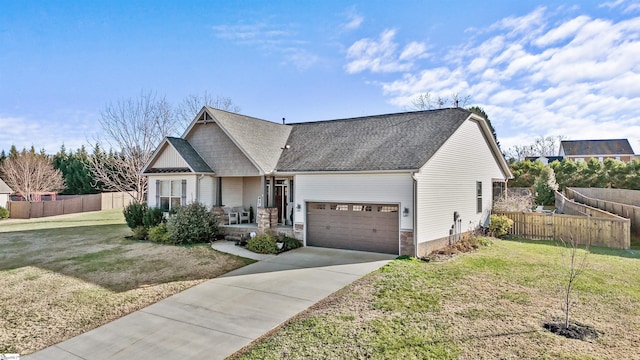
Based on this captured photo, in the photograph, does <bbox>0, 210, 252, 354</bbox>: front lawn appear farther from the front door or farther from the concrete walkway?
the front door

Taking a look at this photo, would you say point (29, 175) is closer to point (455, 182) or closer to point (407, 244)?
point (407, 244)

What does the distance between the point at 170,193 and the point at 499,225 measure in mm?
17381

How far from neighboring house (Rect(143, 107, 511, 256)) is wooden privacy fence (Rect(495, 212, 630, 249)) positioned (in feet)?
6.16

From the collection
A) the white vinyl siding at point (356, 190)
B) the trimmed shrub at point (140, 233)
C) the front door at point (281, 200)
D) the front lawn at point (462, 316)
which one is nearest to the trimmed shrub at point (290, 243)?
the white vinyl siding at point (356, 190)

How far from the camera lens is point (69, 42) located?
16.1 meters

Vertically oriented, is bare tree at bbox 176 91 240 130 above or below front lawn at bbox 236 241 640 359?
above

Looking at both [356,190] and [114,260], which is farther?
[356,190]

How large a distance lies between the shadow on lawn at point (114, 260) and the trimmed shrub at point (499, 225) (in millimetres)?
12947

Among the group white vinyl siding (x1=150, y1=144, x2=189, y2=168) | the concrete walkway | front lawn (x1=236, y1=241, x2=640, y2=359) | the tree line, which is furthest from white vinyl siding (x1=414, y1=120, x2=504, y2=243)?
the tree line

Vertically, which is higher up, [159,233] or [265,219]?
[265,219]

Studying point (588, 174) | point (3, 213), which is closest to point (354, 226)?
point (588, 174)

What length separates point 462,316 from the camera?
22.9 ft

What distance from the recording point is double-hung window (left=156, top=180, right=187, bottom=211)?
56.7 ft

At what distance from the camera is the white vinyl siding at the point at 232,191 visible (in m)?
17.8
